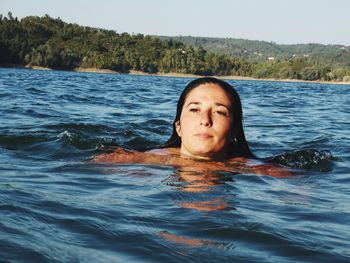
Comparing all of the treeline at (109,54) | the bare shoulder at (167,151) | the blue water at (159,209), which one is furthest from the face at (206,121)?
the treeline at (109,54)

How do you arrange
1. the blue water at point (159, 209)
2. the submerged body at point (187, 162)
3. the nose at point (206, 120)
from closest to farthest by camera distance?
the blue water at point (159, 209), the nose at point (206, 120), the submerged body at point (187, 162)

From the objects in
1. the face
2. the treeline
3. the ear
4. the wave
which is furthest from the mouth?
the treeline

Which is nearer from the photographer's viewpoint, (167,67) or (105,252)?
(105,252)

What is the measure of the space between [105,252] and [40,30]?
129 metres

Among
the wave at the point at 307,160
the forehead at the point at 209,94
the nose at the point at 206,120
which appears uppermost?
the forehead at the point at 209,94

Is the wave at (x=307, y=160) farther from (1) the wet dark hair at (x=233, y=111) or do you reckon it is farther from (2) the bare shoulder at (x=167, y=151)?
(2) the bare shoulder at (x=167, y=151)

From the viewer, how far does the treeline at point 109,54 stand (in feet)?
342

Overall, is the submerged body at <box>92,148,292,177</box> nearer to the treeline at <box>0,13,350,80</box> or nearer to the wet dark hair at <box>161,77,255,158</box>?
the wet dark hair at <box>161,77,255,158</box>

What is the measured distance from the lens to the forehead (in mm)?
4906

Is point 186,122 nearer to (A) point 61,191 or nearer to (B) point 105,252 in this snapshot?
(A) point 61,191

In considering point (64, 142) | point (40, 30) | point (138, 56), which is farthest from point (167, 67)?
point (64, 142)

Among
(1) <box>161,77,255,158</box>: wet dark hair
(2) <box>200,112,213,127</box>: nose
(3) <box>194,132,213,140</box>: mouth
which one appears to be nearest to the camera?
(2) <box>200,112,213,127</box>: nose

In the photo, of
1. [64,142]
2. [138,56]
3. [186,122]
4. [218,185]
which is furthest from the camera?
[138,56]

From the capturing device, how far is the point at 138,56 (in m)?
121
